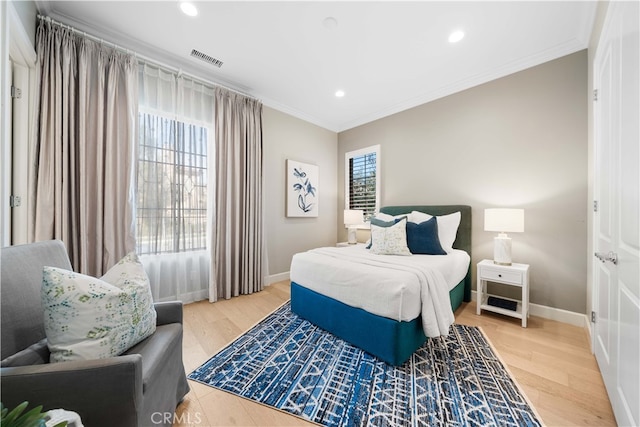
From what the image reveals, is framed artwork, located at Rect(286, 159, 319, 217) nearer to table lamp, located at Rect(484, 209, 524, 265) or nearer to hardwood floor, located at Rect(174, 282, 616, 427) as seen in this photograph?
hardwood floor, located at Rect(174, 282, 616, 427)

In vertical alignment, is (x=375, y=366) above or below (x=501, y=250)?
below

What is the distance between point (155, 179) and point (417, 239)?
3.10 m

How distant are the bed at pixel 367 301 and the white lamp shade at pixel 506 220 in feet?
1.62

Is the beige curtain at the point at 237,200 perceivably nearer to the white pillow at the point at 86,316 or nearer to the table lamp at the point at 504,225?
the white pillow at the point at 86,316

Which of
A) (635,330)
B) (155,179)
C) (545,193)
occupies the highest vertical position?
(155,179)

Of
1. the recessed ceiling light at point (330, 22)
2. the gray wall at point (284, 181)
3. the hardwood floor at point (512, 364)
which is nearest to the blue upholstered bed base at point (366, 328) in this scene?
the hardwood floor at point (512, 364)

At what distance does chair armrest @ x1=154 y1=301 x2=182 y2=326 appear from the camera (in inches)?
53.7

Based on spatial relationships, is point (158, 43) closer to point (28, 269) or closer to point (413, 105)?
point (28, 269)

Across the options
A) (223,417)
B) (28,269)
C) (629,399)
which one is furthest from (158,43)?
(629,399)

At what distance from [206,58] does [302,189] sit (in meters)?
2.19

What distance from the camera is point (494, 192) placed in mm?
2832

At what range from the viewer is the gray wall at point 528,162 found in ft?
7.69

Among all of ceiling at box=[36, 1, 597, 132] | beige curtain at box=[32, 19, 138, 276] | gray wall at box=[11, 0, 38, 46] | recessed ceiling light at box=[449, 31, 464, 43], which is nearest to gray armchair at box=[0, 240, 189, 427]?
beige curtain at box=[32, 19, 138, 276]

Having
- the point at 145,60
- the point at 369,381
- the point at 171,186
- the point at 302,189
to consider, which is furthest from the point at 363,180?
the point at 145,60
